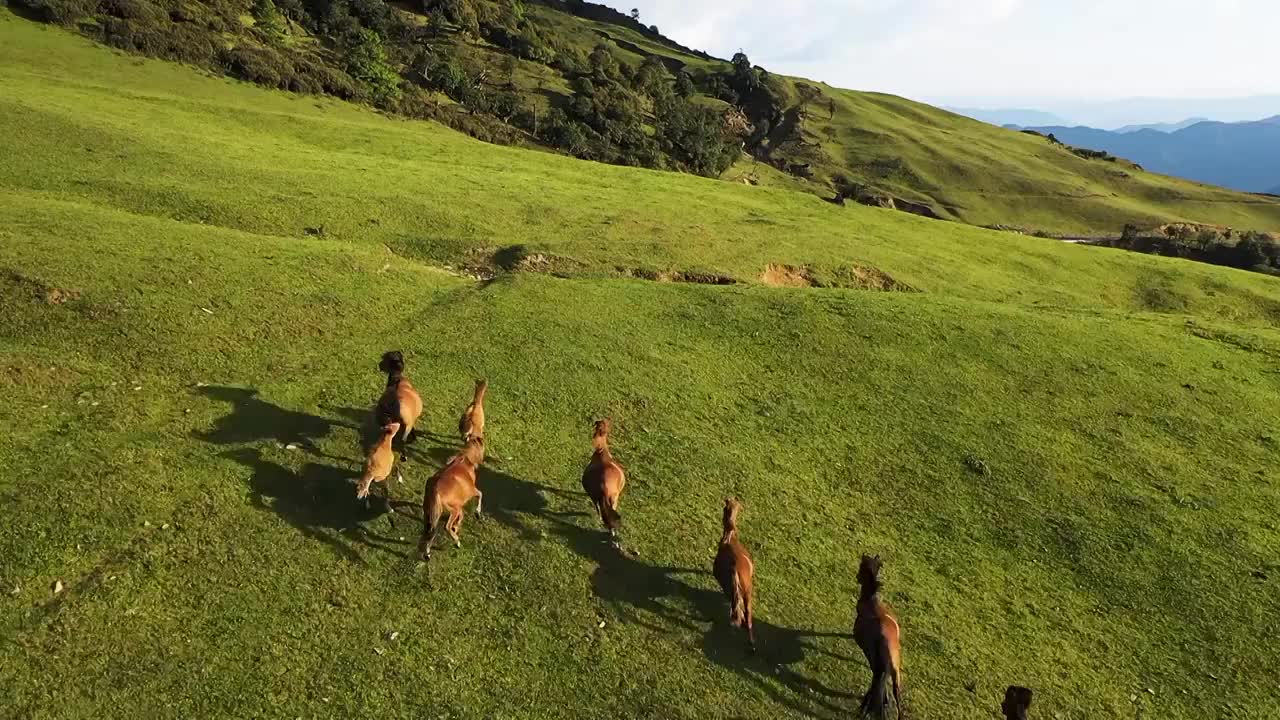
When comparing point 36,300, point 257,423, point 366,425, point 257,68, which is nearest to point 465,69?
point 257,68

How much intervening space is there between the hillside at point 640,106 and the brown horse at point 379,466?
49933 mm

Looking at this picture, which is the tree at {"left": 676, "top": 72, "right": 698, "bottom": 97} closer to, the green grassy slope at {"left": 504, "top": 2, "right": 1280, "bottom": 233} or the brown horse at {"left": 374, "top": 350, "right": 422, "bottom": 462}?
the green grassy slope at {"left": 504, "top": 2, "right": 1280, "bottom": 233}

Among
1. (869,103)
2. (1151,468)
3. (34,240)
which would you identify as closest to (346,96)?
(34,240)

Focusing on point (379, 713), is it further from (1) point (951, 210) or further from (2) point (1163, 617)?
(1) point (951, 210)

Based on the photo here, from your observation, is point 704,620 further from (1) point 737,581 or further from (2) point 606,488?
(2) point 606,488

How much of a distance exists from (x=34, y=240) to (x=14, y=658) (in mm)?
13808

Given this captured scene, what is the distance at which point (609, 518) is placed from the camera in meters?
11.1

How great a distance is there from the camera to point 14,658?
7.91 m

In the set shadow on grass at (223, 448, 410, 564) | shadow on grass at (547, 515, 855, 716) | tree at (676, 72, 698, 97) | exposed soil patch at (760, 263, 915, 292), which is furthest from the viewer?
tree at (676, 72, 698, 97)

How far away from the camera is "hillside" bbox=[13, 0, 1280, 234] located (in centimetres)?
5672

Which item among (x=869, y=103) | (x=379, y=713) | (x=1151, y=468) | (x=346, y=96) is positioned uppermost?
(x=869, y=103)

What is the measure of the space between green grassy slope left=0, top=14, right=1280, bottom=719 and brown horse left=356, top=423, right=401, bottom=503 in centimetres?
50

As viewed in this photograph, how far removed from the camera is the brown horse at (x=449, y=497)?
33.1 ft

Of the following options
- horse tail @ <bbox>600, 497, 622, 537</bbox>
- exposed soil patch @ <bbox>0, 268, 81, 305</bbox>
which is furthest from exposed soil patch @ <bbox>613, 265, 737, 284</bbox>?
exposed soil patch @ <bbox>0, 268, 81, 305</bbox>
